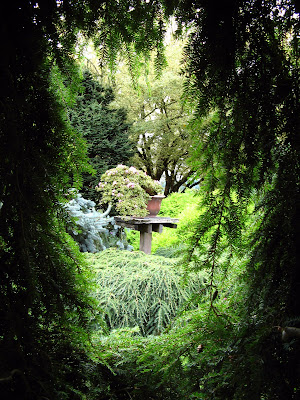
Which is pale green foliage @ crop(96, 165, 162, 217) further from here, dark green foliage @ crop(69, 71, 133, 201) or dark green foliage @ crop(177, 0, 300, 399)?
dark green foliage @ crop(177, 0, 300, 399)

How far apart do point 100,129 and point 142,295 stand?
231 inches

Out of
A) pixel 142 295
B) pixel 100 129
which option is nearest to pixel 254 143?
pixel 142 295

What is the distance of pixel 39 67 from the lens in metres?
0.69

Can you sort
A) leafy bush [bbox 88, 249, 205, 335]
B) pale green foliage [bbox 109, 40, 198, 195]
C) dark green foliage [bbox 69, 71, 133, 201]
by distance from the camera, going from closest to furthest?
leafy bush [bbox 88, 249, 205, 335] < dark green foliage [bbox 69, 71, 133, 201] < pale green foliage [bbox 109, 40, 198, 195]

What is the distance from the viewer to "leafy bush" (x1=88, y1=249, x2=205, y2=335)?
245 centimetres

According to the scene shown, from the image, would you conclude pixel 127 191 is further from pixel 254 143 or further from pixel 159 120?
pixel 159 120

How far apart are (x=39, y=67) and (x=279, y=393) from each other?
2.59 ft

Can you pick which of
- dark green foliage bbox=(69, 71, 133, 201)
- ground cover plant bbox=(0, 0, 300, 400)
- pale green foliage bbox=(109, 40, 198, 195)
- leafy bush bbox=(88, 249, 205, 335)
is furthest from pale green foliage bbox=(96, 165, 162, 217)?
ground cover plant bbox=(0, 0, 300, 400)

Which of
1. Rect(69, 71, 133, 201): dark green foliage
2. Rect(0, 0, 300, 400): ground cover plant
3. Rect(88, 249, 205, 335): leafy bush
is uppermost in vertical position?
Rect(69, 71, 133, 201): dark green foliage

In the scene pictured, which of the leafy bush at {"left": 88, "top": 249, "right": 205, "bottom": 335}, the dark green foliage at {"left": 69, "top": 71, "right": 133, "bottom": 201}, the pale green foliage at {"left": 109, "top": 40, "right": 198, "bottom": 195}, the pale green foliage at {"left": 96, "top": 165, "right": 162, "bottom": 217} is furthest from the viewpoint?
the pale green foliage at {"left": 109, "top": 40, "right": 198, "bottom": 195}

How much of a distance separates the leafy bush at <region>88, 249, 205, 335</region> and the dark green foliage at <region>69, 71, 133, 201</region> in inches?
173

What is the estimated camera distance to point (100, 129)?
779 cm

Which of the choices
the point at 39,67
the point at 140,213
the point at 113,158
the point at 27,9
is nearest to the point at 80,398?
the point at 39,67

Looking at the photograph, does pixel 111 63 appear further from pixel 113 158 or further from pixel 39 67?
pixel 113 158
